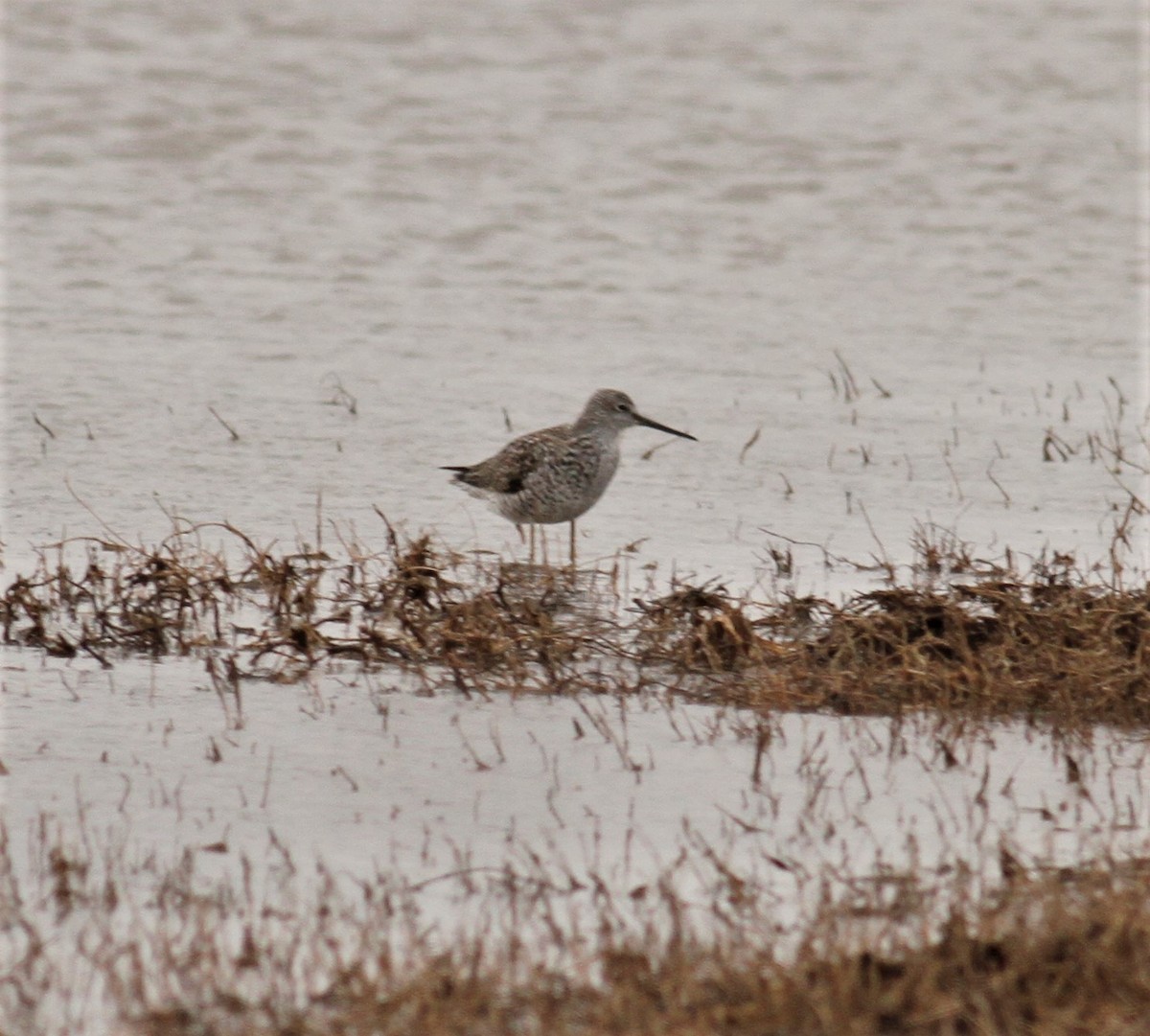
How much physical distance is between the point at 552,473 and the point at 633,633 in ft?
5.12

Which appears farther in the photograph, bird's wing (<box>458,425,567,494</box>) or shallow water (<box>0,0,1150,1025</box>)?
bird's wing (<box>458,425,567,494</box>)

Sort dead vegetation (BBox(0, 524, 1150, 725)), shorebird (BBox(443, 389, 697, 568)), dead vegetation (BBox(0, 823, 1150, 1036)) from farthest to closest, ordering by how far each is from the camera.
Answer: shorebird (BBox(443, 389, 697, 568)), dead vegetation (BBox(0, 524, 1150, 725)), dead vegetation (BBox(0, 823, 1150, 1036))

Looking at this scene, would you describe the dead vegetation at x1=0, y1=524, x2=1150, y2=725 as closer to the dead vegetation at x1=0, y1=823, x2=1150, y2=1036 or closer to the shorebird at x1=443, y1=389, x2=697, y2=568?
the shorebird at x1=443, y1=389, x2=697, y2=568

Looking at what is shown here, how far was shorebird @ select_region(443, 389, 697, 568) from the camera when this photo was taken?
10414mm

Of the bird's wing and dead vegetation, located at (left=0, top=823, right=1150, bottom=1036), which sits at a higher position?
the bird's wing

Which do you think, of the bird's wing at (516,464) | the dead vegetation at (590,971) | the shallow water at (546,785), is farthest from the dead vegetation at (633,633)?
the dead vegetation at (590,971)

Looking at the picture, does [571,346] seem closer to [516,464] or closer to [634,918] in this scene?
[516,464]

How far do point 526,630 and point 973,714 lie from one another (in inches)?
70.7

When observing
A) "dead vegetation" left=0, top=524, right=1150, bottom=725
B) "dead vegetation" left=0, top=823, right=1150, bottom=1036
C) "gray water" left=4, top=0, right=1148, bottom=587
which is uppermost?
"gray water" left=4, top=0, right=1148, bottom=587

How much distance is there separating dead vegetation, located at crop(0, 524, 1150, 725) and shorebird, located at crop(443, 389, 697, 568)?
102 cm

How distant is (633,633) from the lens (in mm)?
9023

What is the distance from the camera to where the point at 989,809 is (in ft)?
22.5

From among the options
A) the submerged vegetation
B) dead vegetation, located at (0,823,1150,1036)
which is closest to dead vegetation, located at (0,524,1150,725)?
the submerged vegetation

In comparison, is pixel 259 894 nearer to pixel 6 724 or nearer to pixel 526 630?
pixel 6 724
